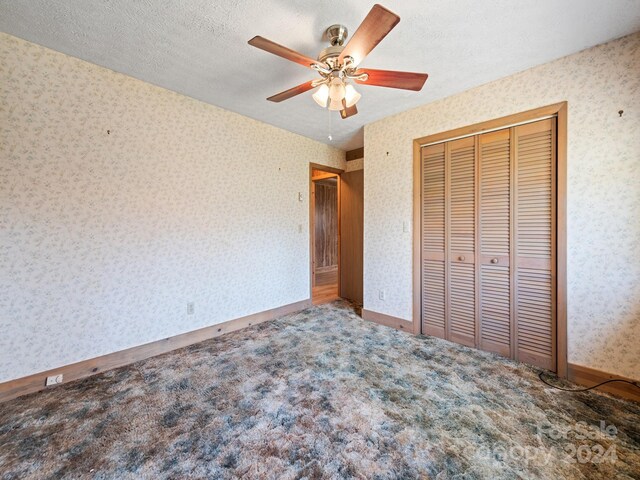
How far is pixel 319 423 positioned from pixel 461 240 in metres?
2.22

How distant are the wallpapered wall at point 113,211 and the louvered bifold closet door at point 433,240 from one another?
205cm

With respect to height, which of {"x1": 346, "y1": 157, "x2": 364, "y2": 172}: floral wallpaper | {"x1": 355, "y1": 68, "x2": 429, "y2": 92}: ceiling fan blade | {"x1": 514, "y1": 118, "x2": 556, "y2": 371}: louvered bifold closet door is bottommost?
{"x1": 514, "y1": 118, "x2": 556, "y2": 371}: louvered bifold closet door

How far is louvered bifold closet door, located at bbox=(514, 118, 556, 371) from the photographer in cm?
234

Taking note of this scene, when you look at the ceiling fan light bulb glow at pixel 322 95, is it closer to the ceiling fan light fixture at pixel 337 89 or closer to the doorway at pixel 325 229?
the ceiling fan light fixture at pixel 337 89

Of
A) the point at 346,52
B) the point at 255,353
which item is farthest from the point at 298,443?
the point at 346,52

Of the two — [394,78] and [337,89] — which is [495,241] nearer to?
[394,78]

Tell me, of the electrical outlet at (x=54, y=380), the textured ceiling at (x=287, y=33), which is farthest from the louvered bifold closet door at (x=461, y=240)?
the electrical outlet at (x=54, y=380)

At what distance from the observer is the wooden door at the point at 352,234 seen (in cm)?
452

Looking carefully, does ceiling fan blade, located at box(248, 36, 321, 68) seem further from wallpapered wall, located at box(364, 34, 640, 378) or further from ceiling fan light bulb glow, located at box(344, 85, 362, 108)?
wallpapered wall, located at box(364, 34, 640, 378)

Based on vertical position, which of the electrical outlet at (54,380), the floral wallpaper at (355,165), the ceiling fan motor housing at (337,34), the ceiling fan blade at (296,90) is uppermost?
the ceiling fan motor housing at (337,34)

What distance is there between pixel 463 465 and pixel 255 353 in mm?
1901

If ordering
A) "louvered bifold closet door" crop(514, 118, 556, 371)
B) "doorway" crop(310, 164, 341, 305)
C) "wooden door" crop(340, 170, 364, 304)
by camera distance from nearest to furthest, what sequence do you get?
"louvered bifold closet door" crop(514, 118, 556, 371) → "wooden door" crop(340, 170, 364, 304) → "doorway" crop(310, 164, 341, 305)

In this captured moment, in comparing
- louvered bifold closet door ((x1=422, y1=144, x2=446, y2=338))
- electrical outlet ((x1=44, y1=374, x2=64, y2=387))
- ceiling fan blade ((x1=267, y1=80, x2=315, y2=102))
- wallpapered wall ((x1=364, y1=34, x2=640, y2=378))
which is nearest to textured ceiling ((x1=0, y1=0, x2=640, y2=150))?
wallpapered wall ((x1=364, y1=34, x2=640, y2=378))

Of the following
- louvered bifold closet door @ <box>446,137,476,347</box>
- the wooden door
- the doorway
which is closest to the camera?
louvered bifold closet door @ <box>446,137,476,347</box>
